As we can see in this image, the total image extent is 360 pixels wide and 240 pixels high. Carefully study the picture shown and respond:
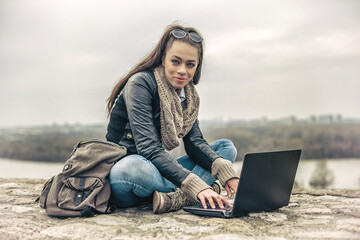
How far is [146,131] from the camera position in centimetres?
237

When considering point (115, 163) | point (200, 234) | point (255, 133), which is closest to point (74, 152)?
point (115, 163)

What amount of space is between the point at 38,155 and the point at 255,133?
27.8 feet

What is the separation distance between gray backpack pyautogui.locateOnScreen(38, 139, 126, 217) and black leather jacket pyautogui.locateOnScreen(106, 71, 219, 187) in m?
0.18

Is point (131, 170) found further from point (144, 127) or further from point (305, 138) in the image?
point (305, 138)

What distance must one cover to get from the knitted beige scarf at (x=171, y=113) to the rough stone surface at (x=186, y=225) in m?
0.47

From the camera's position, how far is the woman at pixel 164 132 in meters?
2.33

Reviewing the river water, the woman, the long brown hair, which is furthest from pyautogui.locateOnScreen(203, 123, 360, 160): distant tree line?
the long brown hair

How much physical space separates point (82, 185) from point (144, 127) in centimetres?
48

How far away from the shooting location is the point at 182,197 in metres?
2.48

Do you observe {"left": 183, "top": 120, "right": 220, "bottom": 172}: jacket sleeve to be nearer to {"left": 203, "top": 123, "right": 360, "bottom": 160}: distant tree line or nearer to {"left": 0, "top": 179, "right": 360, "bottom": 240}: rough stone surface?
{"left": 0, "top": 179, "right": 360, "bottom": 240}: rough stone surface

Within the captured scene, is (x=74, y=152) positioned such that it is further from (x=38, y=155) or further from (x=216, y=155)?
(x=38, y=155)

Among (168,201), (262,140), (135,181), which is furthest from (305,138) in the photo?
(135,181)

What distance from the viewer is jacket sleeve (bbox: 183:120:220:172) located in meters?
2.74

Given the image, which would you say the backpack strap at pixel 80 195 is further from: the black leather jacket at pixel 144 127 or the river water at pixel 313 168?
the river water at pixel 313 168
